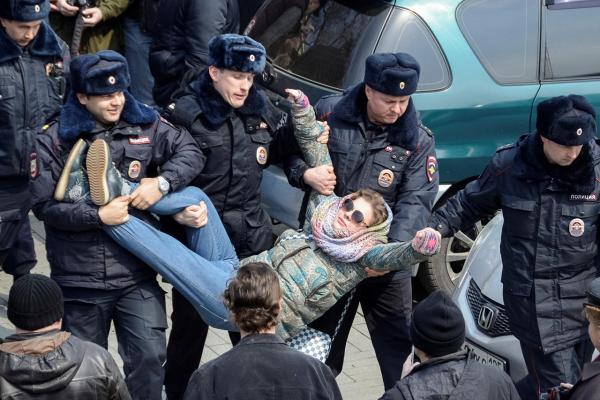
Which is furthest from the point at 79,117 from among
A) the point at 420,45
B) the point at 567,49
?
the point at 567,49

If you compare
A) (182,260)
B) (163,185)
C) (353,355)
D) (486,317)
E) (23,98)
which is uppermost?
(163,185)

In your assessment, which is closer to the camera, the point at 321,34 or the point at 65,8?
the point at 321,34

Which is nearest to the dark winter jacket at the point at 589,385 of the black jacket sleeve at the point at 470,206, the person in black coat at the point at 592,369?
the person in black coat at the point at 592,369

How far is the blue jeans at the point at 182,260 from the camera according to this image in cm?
533

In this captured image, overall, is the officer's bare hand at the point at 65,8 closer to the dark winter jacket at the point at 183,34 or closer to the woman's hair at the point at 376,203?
the dark winter jacket at the point at 183,34

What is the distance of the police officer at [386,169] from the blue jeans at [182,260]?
62 cm

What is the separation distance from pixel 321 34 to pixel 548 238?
259 centimetres

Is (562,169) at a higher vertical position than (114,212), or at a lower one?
higher

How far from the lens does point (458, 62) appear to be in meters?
7.38

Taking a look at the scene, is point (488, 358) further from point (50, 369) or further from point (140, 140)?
point (50, 369)

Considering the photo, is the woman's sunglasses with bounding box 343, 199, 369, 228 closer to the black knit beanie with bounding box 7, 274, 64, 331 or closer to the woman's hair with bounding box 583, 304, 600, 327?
the woman's hair with bounding box 583, 304, 600, 327

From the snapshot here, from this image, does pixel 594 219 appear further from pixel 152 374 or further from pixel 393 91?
pixel 152 374

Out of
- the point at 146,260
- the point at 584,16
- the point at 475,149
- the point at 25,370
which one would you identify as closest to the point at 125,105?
the point at 146,260

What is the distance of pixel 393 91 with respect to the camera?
220 inches
